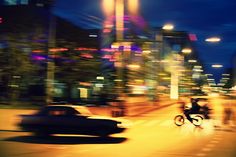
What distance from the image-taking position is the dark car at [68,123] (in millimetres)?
18531

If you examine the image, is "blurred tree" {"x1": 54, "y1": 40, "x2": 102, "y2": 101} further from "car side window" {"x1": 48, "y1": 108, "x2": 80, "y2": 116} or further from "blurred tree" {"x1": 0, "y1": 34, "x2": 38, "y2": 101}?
"car side window" {"x1": 48, "y1": 108, "x2": 80, "y2": 116}

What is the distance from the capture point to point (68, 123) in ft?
61.7

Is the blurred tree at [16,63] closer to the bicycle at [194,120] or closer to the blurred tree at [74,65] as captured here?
the blurred tree at [74,65]

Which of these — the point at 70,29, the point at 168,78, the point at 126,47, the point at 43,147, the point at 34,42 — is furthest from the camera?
the point at 168,78

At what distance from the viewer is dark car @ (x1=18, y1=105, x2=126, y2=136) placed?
60.8 feet

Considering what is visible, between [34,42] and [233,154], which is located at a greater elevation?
[34,42]

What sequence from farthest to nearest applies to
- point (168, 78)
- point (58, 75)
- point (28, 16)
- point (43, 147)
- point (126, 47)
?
point (168, 78) < point (28, 16) < point (58, 75) < point (126, 47) < point (43, 147)

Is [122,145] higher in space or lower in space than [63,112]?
lower

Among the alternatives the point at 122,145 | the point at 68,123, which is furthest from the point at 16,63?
the point at 122,145

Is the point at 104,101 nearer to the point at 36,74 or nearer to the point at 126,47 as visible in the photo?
the point at 36,74

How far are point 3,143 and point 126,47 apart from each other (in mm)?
18864

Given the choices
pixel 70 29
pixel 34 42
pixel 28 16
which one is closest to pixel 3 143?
pixel 34 42

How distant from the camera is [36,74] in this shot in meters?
49.5

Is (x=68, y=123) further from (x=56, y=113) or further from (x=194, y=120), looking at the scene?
(x=194, y=120)
